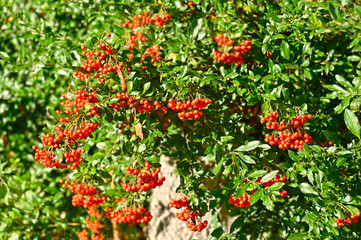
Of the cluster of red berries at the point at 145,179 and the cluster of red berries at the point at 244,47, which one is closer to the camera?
the cluster of red berries at the point at 145,179

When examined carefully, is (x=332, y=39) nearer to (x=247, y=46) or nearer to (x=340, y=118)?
(x=340, y=118)

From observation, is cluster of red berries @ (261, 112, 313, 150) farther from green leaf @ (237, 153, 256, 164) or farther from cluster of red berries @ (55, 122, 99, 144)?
cluster of red berries @ (55, 122, 99, 144)

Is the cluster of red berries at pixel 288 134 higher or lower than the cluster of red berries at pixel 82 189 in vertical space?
higher

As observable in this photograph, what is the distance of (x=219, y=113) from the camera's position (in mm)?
2434

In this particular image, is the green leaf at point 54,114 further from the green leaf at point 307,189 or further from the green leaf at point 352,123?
the green leaf at point 352,123

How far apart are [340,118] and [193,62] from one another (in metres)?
1.13

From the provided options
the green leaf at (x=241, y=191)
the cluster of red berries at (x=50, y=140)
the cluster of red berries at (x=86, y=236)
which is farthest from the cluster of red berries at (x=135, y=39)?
the cluster of red berries at (x=86, y=236)

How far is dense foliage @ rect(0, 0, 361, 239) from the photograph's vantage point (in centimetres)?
212

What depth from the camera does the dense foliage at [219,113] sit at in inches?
83.5

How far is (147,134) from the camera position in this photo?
2.28m

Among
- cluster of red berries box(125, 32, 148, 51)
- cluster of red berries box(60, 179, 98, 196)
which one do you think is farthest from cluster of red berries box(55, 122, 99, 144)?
cluster of red berries box(125, 32, 148, 51)

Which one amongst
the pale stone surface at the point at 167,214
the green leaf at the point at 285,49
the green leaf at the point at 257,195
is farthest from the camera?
the pale stone surface at the point at 167,214

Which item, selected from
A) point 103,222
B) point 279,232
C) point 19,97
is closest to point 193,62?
point 279,232

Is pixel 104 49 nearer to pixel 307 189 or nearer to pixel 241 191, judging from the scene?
pixel 241 191
